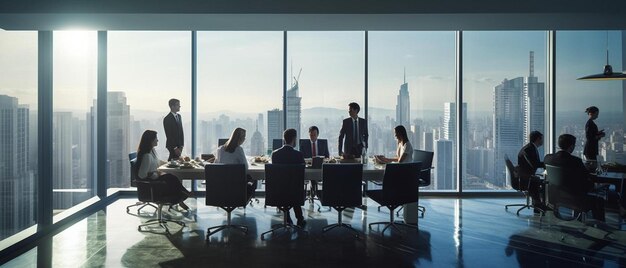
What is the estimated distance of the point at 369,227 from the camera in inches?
239

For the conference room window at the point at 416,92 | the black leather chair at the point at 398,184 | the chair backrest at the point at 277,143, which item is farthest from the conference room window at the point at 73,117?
the conference room window at the point at 416,92

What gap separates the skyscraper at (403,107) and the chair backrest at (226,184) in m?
4.03

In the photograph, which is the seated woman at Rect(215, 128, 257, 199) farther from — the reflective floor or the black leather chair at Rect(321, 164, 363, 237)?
the black leather chair at Rect(321, 164, 363, 237)

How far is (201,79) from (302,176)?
3.90 meters

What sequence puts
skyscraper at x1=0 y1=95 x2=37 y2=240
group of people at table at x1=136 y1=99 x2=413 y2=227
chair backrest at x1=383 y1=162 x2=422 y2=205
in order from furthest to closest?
1. group of people at table at x1=136 y1=99 x2=413 y2=227
2. chair backrest at x1=383 y1=162 x2=422 y2=205
3. skyscraper at x1=0 y1=95 x2=37 y2=240

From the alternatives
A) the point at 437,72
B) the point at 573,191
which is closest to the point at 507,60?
the point at 437,72

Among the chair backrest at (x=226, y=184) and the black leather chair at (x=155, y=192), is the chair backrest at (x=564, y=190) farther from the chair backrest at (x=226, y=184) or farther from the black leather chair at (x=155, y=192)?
the black leather chair at (x=155, y=192)

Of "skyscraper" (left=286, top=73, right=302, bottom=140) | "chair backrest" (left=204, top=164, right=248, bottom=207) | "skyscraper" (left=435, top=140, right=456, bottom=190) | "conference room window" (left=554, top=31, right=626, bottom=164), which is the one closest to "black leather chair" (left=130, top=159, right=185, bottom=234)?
"chair backrest" (left=204, top=164, right=248, bottom=207)

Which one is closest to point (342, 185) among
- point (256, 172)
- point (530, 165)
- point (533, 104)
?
point (256, 172)

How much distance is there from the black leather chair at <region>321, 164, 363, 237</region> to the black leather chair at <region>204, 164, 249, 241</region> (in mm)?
911

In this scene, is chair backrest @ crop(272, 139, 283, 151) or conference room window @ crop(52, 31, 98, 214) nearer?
conference room window @ crop(52, 31, 98, 214)

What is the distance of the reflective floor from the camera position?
4.66 metres

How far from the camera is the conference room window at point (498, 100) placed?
334 inches

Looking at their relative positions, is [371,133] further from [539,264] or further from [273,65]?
[539,264]
